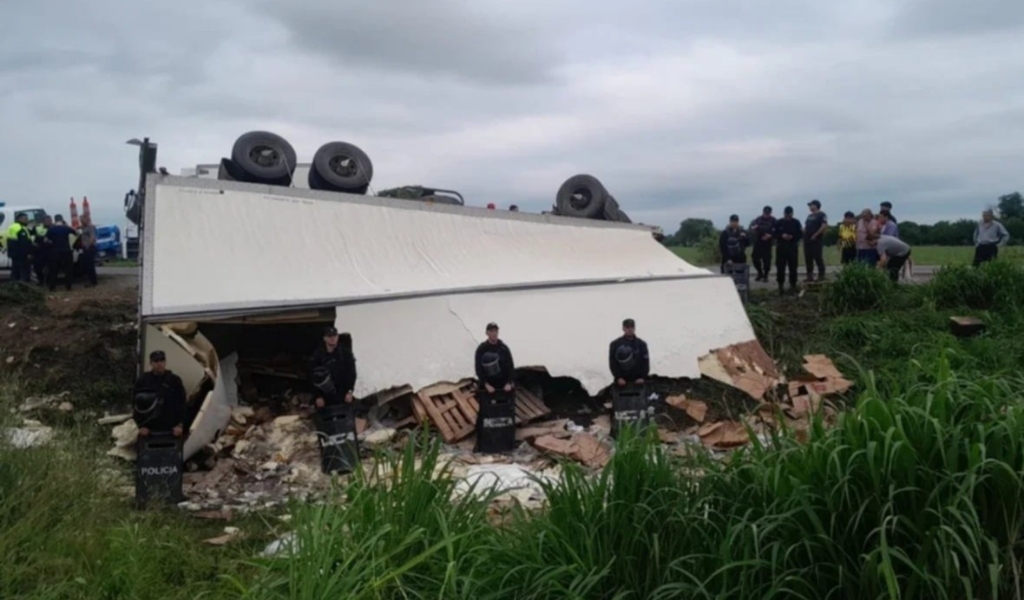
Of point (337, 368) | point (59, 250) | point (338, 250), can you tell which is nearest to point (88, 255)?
point (59, 250)

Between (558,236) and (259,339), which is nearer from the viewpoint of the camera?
(259,339)

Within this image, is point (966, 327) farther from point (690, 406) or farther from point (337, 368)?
point (337, 368)

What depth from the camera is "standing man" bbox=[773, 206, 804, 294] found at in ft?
50.3

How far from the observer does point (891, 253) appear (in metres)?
14.8

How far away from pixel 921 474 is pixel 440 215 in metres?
9.01

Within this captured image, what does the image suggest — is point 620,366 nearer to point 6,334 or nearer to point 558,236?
point 558,236

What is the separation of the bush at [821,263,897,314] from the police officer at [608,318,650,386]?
5.39 metres

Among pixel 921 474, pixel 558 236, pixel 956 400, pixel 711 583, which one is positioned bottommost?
pixel 711 583

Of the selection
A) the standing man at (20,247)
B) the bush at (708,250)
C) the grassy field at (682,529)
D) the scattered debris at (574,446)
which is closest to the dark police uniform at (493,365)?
the scattered debris at (574,446)

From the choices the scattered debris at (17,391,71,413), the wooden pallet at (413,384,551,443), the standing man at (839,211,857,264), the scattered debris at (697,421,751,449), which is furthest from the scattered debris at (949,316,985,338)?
the scattered debris at (17,391,71,413)

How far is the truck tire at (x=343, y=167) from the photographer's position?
12398 millimetres

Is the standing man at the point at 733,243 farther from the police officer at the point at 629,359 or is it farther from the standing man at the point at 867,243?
the police officer at the point at 629,359

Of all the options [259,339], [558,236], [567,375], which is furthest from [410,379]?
[558,236]

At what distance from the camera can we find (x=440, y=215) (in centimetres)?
1176
